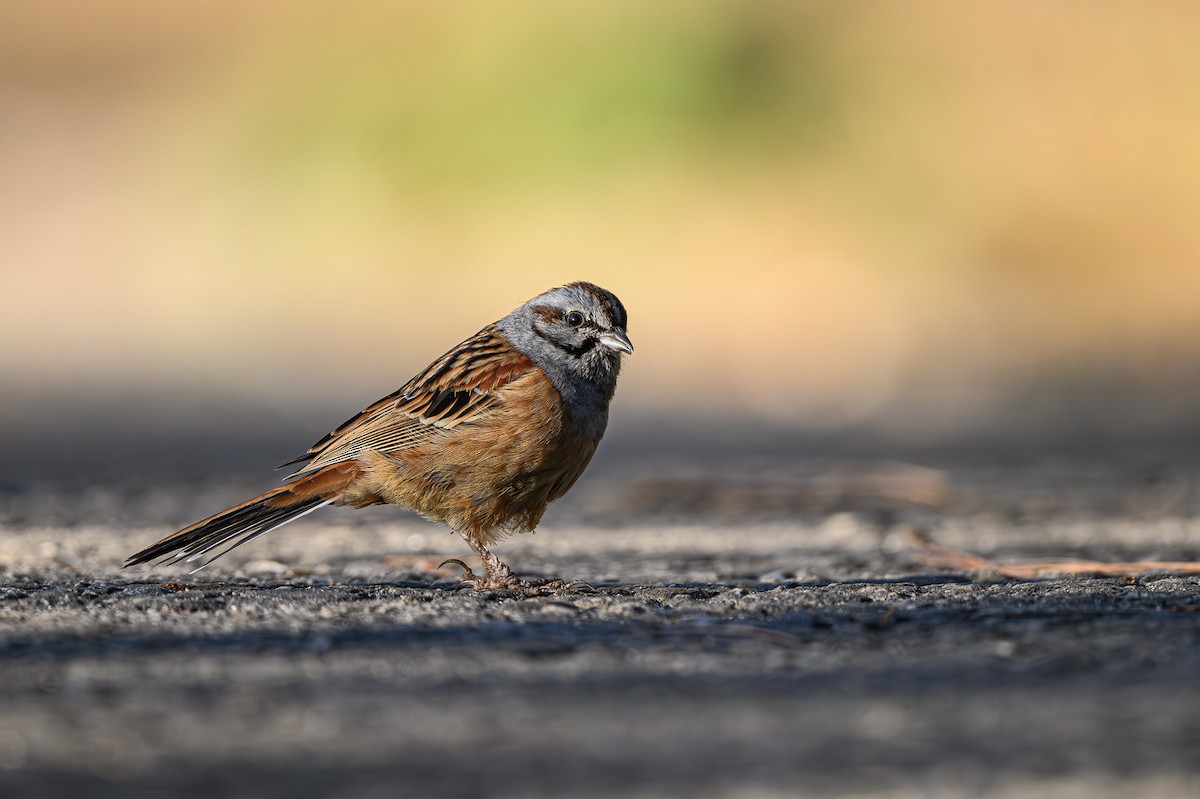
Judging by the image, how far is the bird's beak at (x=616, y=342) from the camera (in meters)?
6.04

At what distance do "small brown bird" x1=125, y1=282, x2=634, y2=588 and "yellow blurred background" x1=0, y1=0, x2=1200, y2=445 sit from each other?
7.01 meters

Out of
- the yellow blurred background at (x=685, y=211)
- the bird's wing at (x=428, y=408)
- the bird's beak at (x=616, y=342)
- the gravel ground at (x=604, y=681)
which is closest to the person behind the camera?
the gravel ground at (x=604, y=681)

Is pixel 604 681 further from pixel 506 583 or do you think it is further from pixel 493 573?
pixel 493 573

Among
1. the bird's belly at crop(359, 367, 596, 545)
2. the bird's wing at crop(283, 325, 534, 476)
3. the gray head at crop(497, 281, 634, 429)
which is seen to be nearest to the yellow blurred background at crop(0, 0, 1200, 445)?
the gray head at crop(497, 281, 634, 429)

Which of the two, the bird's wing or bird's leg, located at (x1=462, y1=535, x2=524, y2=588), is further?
the bird's wing

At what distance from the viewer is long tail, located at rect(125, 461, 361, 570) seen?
17.8ft

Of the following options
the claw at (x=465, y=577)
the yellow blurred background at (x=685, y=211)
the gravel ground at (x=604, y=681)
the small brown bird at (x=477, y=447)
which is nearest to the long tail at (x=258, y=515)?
the small brown bird at (x=477, y=447)

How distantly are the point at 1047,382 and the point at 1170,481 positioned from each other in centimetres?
532

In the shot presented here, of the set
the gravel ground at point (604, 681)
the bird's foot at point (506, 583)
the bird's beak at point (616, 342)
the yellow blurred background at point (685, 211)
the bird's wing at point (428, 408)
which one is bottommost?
the gravel ground at point (604, 681)

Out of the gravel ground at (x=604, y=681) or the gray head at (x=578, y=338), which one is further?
the gray head at (x=578, y=338)

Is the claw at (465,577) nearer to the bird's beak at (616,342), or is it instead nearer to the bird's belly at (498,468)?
the bird's belly at (498,468)

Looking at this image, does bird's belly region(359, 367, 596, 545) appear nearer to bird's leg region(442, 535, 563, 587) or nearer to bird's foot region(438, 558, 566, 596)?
bird's leg region(442, 535, 563, 587)

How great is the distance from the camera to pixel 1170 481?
7871mm

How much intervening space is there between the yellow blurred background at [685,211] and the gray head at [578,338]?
679 centimetres
